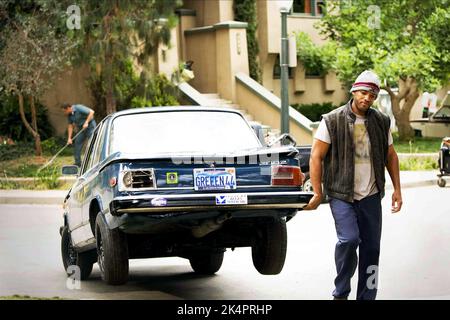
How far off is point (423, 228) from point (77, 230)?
19.3 feet

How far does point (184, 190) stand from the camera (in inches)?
381

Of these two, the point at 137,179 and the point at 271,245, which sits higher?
the point at 137,179

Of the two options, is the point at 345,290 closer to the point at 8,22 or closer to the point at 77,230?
the point at 77,230

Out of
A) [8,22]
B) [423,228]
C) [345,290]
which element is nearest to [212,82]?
[8,22]

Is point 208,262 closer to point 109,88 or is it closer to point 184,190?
point 184,190

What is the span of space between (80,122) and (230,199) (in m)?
15.4

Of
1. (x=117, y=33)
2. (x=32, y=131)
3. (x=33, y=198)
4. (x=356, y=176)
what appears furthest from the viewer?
(x=117, y=33)

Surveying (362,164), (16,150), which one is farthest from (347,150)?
(16,150)

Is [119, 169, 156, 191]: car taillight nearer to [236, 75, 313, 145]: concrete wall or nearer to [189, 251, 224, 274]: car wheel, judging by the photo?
[189, 251, 224, 274]: car wheel

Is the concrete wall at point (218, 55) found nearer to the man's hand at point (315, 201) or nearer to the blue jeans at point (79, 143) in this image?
the blue jeans at point (79, 143)

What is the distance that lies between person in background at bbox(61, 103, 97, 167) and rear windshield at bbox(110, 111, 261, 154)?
1237 cm

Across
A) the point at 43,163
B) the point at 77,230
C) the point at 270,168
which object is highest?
the point at 270,168

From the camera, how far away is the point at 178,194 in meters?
9.63

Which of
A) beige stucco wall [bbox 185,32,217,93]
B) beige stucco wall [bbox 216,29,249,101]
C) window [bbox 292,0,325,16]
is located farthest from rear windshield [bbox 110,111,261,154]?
window [bbox 292,0,325,16]
